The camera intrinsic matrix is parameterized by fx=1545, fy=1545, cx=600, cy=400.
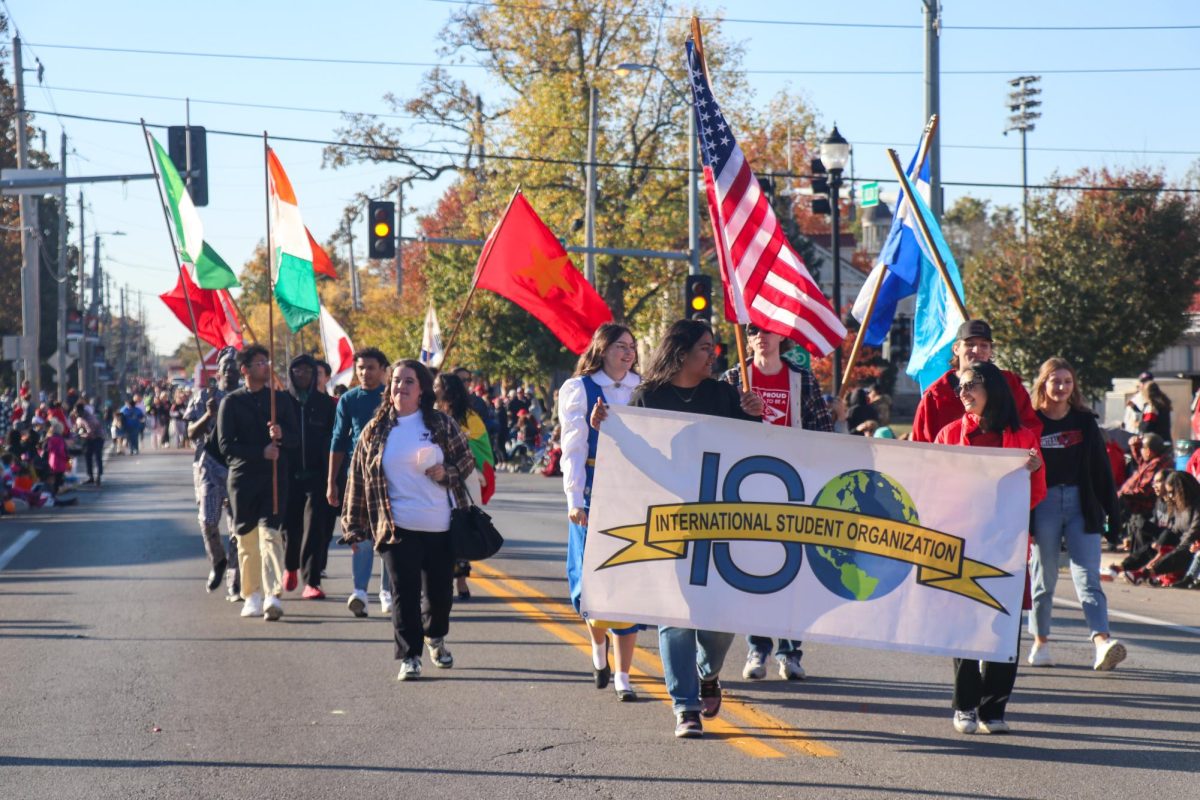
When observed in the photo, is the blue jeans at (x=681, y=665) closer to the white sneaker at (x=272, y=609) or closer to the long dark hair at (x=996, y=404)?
the long dark hair at (x=996, y=404)

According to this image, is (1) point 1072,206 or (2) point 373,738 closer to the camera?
(2) point 373,738

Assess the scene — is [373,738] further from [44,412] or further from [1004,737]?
[44,412]

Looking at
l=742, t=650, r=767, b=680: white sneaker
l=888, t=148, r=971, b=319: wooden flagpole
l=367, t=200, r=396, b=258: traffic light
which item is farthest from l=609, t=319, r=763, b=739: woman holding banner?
l=367, t=200, r=396, b=258: traffic light

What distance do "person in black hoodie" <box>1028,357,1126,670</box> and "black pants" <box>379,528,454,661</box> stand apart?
11.1ft

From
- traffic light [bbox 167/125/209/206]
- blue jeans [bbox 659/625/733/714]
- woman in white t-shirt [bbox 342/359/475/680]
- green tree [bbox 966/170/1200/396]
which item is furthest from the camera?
green tree [bbox 966/170/1200/396]

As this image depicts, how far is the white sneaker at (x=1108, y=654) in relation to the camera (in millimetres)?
8773

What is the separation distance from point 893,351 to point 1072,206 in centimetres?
1953

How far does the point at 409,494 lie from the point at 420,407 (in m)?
0.53

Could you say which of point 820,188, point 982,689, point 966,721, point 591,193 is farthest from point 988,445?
point 591,193

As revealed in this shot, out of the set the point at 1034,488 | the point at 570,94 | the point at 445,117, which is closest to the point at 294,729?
the point at 1034,488

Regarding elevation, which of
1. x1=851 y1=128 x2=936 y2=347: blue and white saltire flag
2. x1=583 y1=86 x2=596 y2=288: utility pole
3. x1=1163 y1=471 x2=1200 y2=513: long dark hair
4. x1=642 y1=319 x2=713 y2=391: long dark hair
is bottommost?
x1=1163 y1=471 x2=1200 y2=513: long dark hair

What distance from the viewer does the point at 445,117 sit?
51.3m

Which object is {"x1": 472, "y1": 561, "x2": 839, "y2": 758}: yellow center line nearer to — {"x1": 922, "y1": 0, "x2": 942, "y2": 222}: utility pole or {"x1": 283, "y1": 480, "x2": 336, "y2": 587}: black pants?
{"x1": 283, "y1": 480, "x2": 336, "y2": 587}: black pants

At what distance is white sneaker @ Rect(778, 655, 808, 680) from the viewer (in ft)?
28.0
